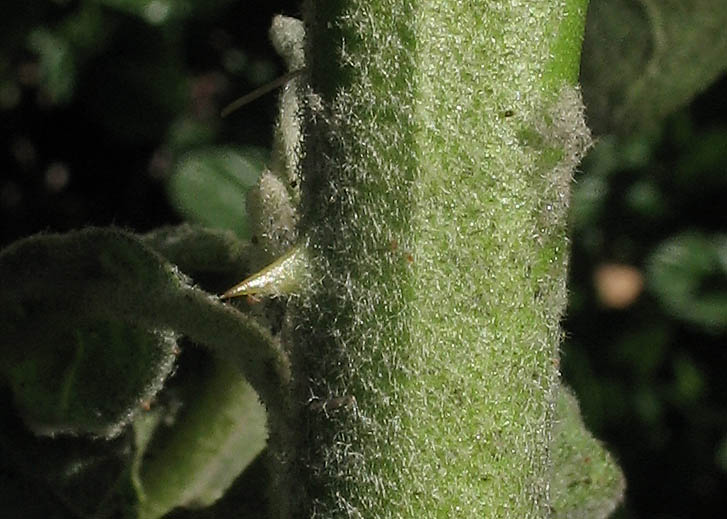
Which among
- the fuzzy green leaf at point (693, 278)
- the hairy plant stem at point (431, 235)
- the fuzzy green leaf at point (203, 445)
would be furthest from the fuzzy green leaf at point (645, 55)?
the fuzzy green leaf at point (693, 278)

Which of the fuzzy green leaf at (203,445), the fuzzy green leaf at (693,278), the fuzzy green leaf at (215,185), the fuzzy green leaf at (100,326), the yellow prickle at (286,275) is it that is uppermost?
the yellow prickle at (286,275)

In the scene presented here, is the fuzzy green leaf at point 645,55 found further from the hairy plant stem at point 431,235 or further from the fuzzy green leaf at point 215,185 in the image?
the hairy plant stem at point 431,235

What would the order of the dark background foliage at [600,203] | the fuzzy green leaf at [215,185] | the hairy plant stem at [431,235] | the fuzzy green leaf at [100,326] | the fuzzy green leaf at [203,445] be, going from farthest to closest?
the dark background foliage at [600,203]
the fuzzy green leaf at [215,185]
the fuzzy green leaf at [203,445]
the fuzzy green leaf at [100,326]
the hairy plant stem at [431,235]

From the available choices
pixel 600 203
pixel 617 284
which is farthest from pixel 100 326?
pixel 617 284

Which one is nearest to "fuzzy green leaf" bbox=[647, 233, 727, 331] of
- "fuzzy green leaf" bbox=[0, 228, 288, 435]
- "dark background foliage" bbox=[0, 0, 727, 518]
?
"dark background foliage" bbox=[0, 0, 727, 518]

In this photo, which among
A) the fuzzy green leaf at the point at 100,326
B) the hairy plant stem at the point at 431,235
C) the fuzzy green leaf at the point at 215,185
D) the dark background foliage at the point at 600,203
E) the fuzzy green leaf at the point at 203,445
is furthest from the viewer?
the dark background foliage at the point at 600,203

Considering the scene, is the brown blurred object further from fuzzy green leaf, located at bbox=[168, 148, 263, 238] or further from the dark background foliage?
fuzzy green leaf, located at bbox=[168, 148, 263, 238]

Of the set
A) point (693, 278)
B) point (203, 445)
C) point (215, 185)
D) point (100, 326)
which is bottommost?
point (693, 278)

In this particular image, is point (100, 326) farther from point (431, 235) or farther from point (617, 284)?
point (617, 284)

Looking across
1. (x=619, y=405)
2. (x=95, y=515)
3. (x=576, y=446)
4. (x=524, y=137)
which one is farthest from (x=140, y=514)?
(x=619, y=405)
